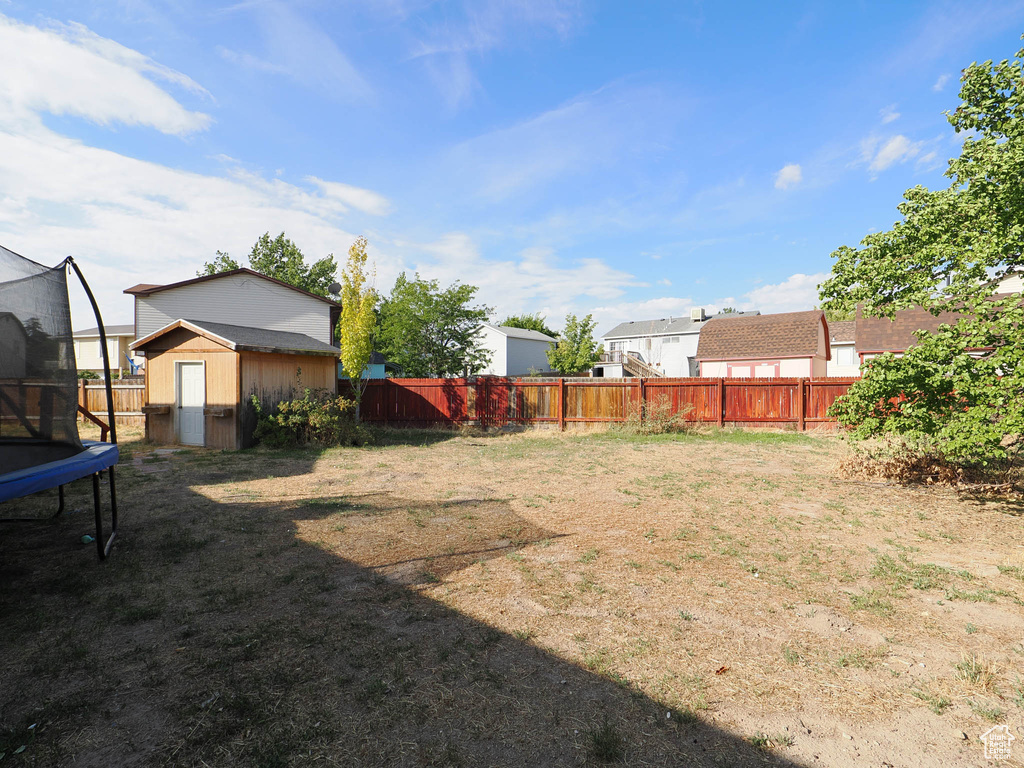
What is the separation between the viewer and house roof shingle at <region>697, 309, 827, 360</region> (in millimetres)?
25797

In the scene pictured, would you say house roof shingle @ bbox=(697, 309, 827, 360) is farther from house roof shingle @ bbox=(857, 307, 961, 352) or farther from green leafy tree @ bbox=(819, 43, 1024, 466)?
green leafy tree @ bbox=(819, 43, 1024, 466)

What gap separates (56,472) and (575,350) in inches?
1331

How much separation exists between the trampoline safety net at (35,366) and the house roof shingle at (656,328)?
4626cm

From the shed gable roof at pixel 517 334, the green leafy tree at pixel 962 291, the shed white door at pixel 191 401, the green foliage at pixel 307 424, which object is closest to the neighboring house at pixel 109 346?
the shed gable roof at pixel 517 334

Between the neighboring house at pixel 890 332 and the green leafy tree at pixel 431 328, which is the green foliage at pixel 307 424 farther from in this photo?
the neighboring house at pixel 890 332

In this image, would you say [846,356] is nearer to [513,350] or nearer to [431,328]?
[513,350]

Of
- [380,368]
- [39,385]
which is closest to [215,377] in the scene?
[39,385]

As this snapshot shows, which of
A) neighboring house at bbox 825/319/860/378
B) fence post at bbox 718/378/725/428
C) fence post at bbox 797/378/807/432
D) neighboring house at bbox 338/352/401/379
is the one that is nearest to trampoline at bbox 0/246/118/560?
Result: fence post at bbox 718/378/725/428

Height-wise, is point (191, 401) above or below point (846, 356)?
below

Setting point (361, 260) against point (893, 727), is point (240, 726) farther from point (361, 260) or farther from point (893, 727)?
point (361, 260)

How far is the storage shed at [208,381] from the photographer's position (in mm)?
12398

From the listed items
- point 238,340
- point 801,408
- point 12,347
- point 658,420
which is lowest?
point 658,420

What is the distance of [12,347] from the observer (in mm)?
4387

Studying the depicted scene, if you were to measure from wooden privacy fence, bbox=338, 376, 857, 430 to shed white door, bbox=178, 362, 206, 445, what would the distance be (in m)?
4.56
